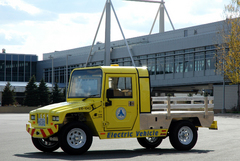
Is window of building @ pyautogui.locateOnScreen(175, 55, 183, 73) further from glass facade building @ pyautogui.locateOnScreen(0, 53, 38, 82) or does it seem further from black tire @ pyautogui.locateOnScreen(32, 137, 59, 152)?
black tire @ pyautogui.locateOnScreen(32, 137, 59, 152)

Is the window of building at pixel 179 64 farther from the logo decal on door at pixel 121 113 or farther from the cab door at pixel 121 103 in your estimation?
the logo decal on door at pixel 121 113

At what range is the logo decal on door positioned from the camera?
10531 mm

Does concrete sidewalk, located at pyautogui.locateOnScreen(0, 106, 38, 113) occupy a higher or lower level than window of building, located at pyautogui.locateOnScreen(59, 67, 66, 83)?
lower

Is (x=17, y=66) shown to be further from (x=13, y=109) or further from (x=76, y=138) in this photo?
(x=76, y=138)

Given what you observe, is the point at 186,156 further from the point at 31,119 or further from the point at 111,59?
Result: the point at 111,59

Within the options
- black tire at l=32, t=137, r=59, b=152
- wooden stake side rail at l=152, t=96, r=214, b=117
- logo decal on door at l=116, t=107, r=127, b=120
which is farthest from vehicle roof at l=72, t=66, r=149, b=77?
black tire at l=32, t=137, r=59, b=152

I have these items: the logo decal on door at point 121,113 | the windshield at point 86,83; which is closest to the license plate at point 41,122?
the windshield at point 86,83

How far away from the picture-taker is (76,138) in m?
9.84

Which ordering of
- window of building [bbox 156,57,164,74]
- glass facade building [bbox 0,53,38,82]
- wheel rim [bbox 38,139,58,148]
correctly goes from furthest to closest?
glass facade building [bbox 0,53,38,82] < window of building [bbox 156,57,164,74] < wheel rim [bbox 38,139,58,148]

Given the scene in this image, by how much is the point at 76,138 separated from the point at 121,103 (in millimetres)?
1580

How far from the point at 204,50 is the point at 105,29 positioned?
15.2 meters

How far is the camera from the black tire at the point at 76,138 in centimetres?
974

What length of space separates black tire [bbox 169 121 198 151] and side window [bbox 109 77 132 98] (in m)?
1.65

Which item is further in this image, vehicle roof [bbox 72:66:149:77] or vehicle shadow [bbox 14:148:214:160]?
vehicle roof [bbox 72:66:149:77]
